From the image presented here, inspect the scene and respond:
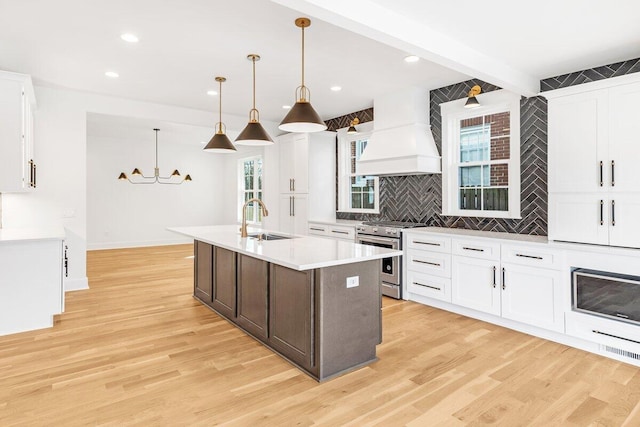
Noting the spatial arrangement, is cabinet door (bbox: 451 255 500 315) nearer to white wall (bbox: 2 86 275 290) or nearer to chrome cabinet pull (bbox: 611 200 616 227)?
chrome cabinet pull (bbox: 611 200 616 227)

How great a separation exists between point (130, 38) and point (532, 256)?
412cm

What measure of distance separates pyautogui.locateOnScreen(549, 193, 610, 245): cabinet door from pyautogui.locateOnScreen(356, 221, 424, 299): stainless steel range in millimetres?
1687

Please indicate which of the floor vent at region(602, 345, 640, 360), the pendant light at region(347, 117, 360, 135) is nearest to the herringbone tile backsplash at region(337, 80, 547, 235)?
the pendant light at region(347, 117, 360, 135)

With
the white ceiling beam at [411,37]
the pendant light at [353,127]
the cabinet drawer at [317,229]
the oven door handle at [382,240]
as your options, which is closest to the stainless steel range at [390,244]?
the oven door handle at [382,240]

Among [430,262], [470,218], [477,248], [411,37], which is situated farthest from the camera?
[470,218]

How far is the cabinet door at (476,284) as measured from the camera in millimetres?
3771

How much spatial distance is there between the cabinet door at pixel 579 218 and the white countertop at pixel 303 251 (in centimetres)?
160

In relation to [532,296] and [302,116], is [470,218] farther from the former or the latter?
[302,116]

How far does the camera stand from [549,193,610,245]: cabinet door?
3205 millimetres

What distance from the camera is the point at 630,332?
9.55 feet

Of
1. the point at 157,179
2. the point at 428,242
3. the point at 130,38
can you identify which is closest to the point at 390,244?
the point at 428,242

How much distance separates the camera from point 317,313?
2.65 metres

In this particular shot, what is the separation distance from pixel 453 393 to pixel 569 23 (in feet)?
9.25

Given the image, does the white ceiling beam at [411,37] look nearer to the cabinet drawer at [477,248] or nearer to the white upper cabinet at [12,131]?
the cabinet drawer at [477,248]
